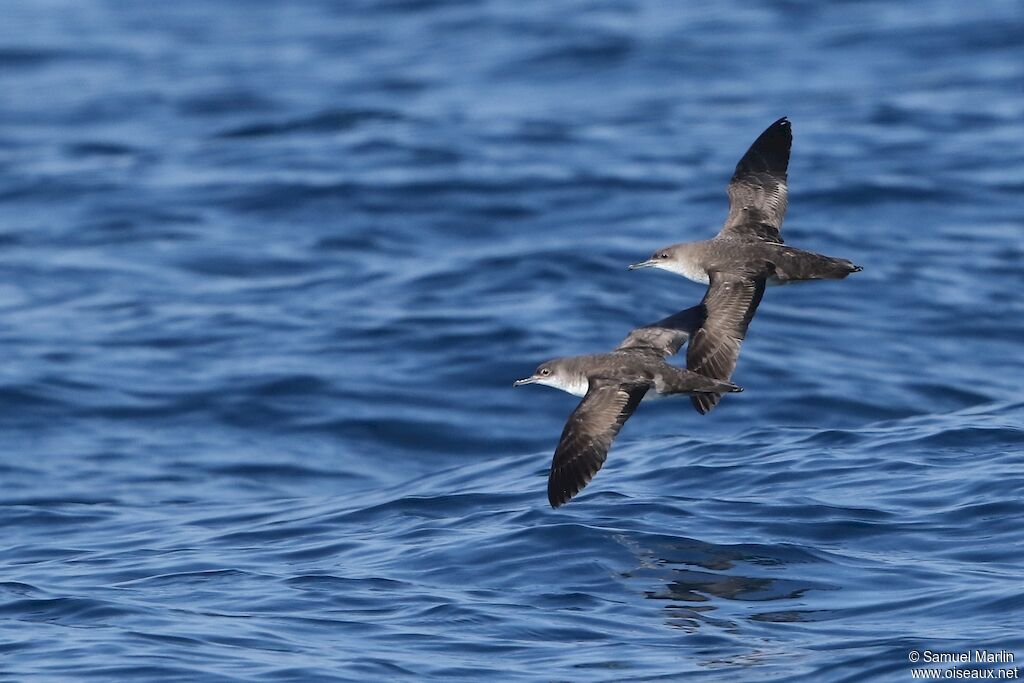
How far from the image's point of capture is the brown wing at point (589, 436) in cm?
849

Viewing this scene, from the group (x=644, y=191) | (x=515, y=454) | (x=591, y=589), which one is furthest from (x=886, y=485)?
(x=644, y=191)

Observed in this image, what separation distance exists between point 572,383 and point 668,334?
77cm

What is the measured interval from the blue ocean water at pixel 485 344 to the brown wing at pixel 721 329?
919mm

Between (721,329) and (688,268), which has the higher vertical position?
(688,268)

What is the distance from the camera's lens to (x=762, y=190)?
10727 millimetres

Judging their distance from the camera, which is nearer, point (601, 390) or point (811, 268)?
point (601, 390)

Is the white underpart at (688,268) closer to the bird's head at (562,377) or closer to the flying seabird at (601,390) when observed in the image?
the flying seabird at (601,390)

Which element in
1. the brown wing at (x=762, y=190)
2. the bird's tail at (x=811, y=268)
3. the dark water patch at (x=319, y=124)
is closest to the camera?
the bird's tail at (x=811, y=268)

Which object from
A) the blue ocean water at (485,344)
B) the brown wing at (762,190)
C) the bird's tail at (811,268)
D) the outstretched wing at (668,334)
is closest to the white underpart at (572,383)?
the outstretched wing at (668,334)

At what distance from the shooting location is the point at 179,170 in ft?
69.5

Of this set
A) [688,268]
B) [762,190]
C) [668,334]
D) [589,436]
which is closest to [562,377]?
[668,334]

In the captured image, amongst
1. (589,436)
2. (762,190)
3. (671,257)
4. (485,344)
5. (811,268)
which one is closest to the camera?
(589,436)

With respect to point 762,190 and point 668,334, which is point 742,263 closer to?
point 668,334

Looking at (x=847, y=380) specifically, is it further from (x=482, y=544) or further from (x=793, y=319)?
(x=482, y=544)
